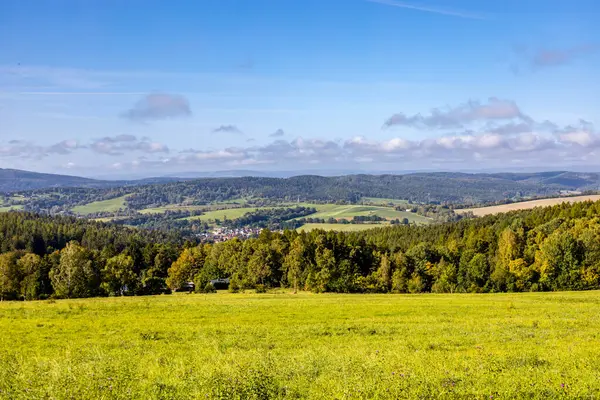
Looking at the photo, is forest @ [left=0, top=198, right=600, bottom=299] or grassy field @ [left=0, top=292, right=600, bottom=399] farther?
forest @ [left=0, top=198, right=600, bottom=299]

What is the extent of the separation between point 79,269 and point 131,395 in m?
65.1

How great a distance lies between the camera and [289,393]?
10945 mm

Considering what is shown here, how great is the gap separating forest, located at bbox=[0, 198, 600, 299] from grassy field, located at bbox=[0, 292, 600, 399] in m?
39.4

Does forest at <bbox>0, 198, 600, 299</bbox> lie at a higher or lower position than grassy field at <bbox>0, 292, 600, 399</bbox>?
lower

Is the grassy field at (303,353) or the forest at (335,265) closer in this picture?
the grassy field at (303,353)

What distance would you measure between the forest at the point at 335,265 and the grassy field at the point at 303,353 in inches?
1553

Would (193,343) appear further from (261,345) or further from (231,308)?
(231,308)

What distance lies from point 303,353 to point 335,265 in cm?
6517

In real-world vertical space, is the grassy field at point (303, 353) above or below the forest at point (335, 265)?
above

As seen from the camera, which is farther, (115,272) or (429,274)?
(429,274)

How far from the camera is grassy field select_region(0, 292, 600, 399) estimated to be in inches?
439

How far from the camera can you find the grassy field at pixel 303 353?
11.2m

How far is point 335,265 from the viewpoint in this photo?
81.5 meters

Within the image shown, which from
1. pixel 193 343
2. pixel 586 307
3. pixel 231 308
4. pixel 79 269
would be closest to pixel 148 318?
pixel 231 308
